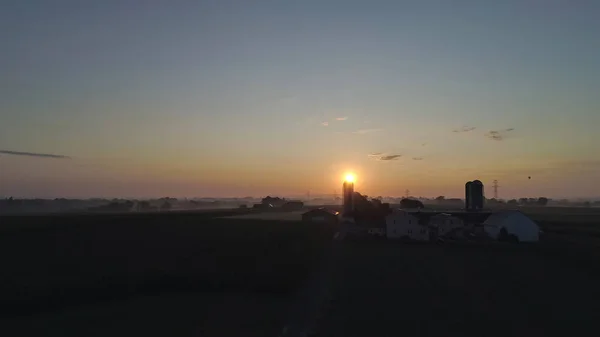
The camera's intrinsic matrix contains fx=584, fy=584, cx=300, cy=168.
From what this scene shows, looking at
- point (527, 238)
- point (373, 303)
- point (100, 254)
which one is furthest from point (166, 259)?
point (527, 238)

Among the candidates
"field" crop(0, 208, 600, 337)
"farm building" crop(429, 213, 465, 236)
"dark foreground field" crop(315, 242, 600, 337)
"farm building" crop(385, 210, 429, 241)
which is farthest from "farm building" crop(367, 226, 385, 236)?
"dark foreground field" crop(315, 242, 600, 337)

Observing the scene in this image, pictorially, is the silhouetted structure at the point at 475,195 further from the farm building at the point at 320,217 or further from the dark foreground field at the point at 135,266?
the dark foreground field at the point at 135,266

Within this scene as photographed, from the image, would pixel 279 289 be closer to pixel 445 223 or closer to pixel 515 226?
pixel 445 223

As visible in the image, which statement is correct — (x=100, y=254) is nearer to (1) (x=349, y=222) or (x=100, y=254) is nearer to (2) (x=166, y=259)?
(2) (x=166, y=259)

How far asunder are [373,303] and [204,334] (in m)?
7.11

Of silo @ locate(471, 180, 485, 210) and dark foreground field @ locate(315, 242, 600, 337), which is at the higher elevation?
silo @ locate(471, 180, 485, 210)

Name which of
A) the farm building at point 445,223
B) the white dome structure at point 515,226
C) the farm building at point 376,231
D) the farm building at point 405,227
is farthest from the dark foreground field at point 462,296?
the farm building at point 376,231

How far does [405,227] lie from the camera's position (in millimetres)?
54906

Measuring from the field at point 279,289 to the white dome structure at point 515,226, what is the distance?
909 cm

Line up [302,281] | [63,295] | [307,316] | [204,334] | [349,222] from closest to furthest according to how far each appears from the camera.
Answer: [204,334]
[307,316]
[63,295]
[302,281]
[349,222]

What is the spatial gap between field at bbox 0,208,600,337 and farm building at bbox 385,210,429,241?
1036 centimetres

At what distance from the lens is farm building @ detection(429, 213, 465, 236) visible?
55.5 m

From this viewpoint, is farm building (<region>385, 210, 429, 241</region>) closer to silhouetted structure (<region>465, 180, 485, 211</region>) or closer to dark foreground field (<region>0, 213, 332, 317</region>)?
dark foreground field (<region>0, 213, 332, 317</region>)

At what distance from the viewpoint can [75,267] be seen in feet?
98.4
